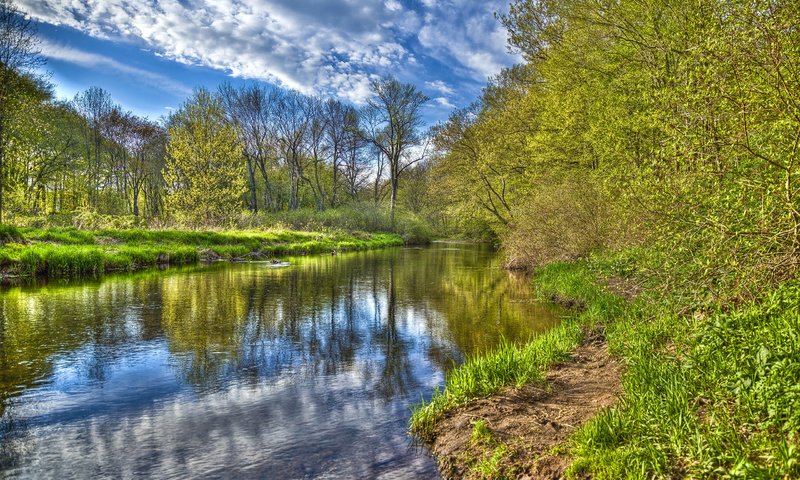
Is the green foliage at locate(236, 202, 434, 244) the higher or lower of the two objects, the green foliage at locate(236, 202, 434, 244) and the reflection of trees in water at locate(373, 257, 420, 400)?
the higher

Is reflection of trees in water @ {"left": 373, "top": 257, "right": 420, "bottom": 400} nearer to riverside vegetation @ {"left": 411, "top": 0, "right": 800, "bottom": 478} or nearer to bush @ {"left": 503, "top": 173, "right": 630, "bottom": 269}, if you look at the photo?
riverside vegetation @ {"left": 411, "top": 0, "right": 800, "bottom": 478}

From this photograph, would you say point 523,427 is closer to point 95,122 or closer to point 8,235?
point 8,235

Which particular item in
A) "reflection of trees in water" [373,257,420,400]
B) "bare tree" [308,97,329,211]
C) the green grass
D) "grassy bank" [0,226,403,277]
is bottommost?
"reflection of trees in water" [373,257,420,400]

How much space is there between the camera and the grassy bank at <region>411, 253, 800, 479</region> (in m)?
2.74

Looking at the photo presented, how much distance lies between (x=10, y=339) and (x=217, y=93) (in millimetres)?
39627

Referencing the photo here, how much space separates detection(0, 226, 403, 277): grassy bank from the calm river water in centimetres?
229

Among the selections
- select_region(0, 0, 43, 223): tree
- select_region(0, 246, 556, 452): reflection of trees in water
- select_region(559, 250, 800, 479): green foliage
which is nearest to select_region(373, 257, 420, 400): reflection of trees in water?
select_region(0, 246, 556, 452): reflection of trees in water

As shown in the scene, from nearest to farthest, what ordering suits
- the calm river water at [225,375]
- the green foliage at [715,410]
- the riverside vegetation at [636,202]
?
1. the green foliage at [715,410]
2. the riverside vegetation at [636,202]
3. the calm river water at [225,375]

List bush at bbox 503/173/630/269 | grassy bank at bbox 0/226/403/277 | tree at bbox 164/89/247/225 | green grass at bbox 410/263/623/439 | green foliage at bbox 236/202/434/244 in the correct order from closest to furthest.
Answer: green grass at bbox 410/263/623/439 → bush at bbox 503/173/630/269 → grassy bank at bbox 0/226/403/277 → tree at bbox 164/89/247/225 → green foliage at bbox 236/202/434/244

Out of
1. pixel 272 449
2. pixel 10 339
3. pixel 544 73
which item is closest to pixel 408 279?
pixel 544 73

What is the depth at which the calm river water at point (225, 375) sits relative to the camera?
4.07 metres

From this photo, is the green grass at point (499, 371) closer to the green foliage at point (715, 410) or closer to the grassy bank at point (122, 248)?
the green foliage at point (715, 410)

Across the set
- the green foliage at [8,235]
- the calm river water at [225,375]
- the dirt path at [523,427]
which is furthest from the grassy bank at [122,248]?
the dirt path at [523,427]

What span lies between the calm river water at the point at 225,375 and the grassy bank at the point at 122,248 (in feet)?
7.50
